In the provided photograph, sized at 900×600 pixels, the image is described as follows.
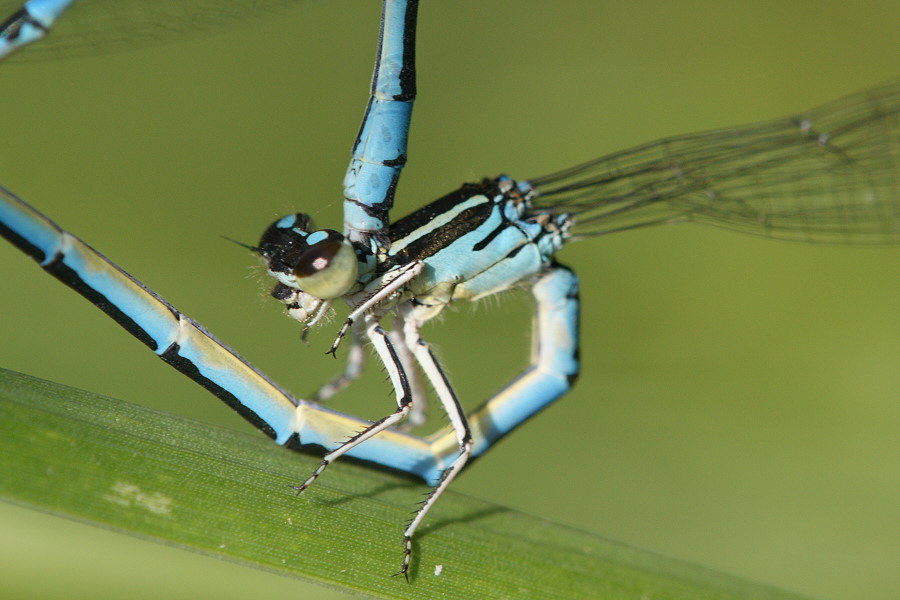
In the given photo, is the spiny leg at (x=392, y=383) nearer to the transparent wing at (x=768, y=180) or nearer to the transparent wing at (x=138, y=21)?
the transparent wing at (x=768, y=180)

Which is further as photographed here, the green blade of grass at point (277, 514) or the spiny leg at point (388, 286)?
the spiny leg at point (388, 286)

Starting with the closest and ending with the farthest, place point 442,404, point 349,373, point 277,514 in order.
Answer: point 277,514, point 442,404, point 349,373

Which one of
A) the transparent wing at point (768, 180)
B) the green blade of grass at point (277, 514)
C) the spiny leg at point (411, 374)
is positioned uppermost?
the transparent wing at point (768, 180)

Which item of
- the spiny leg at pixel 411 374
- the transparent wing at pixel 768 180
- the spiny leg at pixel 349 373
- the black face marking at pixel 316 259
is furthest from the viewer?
the spiny leg at pixel 349 373

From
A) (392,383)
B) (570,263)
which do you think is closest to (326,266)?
(392,383)

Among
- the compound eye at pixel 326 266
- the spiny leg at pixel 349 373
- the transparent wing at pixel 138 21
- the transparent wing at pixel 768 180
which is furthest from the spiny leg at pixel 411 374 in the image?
the transparent wing at pixel 138 21

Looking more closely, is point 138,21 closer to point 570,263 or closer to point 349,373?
point 349,373

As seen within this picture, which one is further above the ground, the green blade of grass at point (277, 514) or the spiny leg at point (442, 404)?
the spiny leg at point (442, 404)
